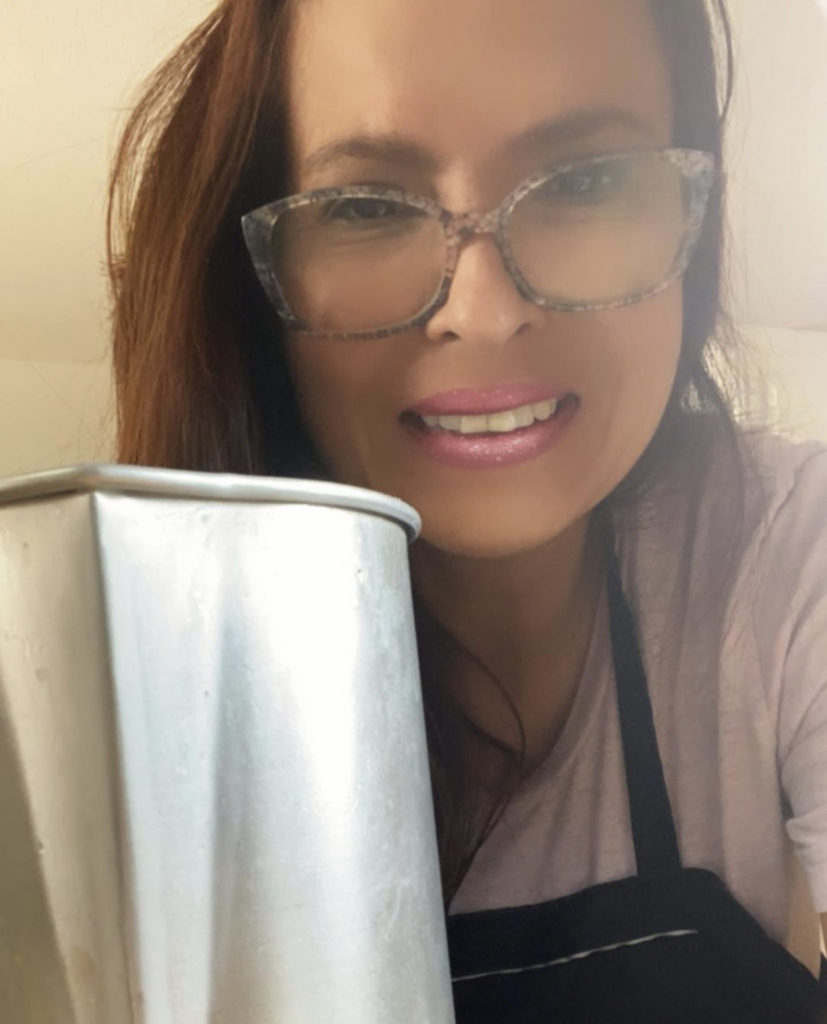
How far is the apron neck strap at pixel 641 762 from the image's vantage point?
0.64 meters

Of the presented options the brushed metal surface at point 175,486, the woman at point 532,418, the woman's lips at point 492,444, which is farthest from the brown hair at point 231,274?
the brushed metal surface at point 175,486

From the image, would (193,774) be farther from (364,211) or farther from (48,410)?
(48,410)

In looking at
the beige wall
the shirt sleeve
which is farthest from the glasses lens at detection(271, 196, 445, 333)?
the beige wall

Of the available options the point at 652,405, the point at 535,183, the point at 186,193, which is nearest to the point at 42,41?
the point at 186,193

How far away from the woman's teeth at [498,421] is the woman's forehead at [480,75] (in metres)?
0.15

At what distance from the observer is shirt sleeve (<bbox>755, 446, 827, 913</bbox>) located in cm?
59

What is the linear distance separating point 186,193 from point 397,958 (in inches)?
19.4

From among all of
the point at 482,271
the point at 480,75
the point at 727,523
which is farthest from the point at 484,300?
the point at 727,523

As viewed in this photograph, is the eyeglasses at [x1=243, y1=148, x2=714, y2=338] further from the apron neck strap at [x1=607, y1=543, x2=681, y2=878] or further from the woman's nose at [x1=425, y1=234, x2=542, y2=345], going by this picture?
the apron neck strap at [x1=607, y1=543, x2=681, y2=878]

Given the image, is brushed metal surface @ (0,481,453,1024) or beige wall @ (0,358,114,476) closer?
brushed metal surface @ (0,481,453,1024)

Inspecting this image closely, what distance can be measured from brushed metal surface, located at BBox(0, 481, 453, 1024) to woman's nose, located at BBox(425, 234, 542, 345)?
0.79 ft

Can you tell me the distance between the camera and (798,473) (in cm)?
68

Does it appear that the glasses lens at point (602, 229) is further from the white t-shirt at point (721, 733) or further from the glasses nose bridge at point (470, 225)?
the white t-shirt at point (721, 733)

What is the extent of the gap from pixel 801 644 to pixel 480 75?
41cm
